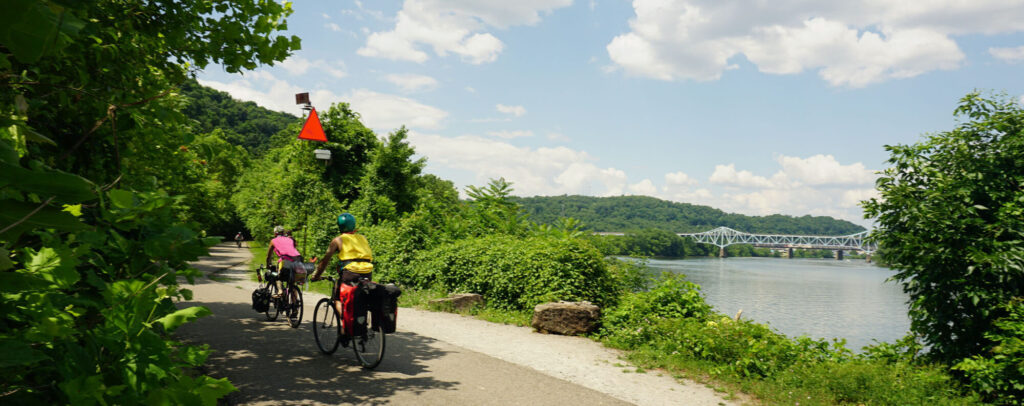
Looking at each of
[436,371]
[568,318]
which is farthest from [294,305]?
[568,318]

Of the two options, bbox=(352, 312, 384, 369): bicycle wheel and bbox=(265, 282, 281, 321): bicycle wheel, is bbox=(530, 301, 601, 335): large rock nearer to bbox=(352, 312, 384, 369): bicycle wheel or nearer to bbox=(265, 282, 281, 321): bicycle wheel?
bbox=(352, 312, 384, 369): bicycle wheel

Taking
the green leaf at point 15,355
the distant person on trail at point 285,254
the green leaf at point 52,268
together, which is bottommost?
the distant person on trail at point 285,254

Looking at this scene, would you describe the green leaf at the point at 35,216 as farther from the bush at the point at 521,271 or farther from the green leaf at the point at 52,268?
the bush at the point at 521,271

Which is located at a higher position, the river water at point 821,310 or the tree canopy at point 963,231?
the tree canopy at point 963,231

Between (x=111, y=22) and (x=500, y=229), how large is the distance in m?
11.9

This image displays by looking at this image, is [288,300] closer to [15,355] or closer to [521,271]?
[521,271]

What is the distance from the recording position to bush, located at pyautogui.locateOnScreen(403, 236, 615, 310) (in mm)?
10625

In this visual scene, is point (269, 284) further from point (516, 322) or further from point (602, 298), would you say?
point (602, 298)

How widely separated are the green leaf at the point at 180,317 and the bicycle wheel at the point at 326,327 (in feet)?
18.2

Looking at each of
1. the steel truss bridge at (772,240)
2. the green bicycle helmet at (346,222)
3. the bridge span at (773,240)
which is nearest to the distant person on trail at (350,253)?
the green bicycle helmet at (346,222)

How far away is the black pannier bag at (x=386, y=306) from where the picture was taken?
644 cm

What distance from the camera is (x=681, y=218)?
94.9 metres

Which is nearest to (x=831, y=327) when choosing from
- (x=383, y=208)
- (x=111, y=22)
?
(x=383, y=208)

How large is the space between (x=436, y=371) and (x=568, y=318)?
320cm
